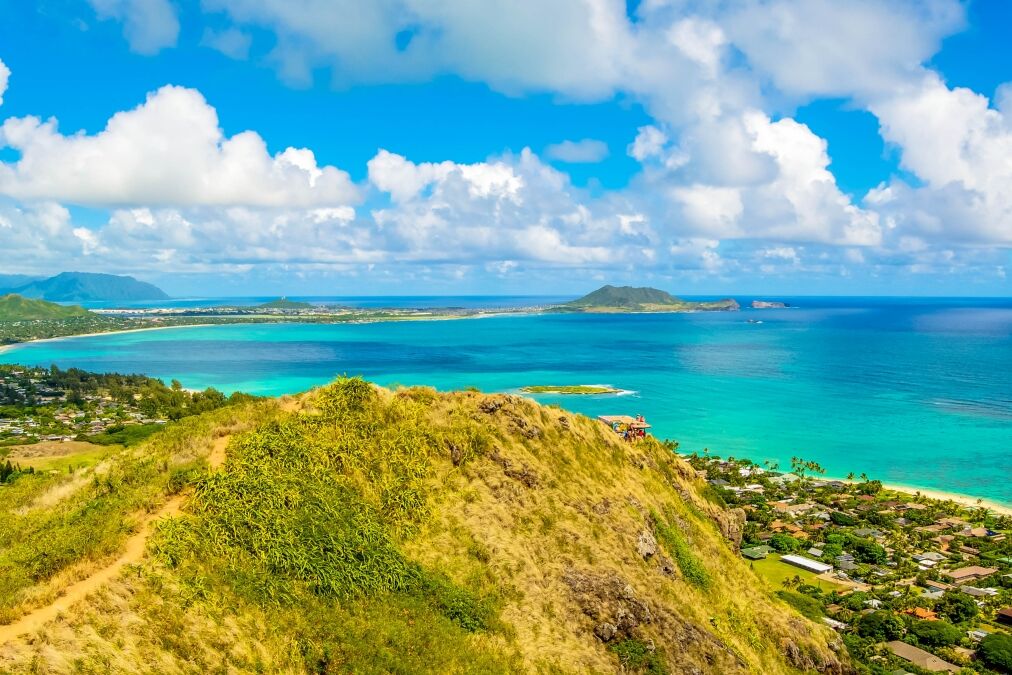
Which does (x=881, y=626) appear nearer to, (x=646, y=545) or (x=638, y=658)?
(x=646, y=545)

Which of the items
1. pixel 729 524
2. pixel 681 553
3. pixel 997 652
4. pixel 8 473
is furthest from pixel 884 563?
pixel 8 473

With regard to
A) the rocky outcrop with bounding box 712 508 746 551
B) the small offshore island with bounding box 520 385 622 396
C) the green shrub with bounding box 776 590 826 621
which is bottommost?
the green shrub with bounding box 776 590 826 621

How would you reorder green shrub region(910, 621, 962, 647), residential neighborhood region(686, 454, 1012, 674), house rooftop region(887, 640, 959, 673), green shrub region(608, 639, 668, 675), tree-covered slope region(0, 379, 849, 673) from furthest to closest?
green shrub region(910, 621, 962, 647), residential neighborhood region(686, 454, 1012, 674), house rooftop region(887, 640, 959, 673), green shrub region(608, 639, 668, 675), tree-covered slope region(0, 379, 849, 673)

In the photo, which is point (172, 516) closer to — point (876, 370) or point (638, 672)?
point (638, 672)

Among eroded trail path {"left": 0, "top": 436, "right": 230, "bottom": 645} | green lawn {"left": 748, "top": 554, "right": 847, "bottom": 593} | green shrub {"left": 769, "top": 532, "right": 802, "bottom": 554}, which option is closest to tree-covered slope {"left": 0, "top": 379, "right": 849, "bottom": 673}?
eroded trail path {"left": 0, "top": 436, "right": 230, "bottom": 645}

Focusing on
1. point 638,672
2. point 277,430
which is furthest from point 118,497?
point 638,672

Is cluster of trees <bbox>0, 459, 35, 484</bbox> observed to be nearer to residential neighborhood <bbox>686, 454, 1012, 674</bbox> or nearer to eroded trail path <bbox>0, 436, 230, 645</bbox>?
eroded trail path <bbox>0, 436, 230, 645</bbox>
